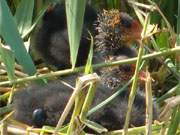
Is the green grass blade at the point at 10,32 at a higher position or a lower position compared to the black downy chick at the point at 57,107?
higher

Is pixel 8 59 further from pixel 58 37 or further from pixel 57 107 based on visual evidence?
pixel 58 37

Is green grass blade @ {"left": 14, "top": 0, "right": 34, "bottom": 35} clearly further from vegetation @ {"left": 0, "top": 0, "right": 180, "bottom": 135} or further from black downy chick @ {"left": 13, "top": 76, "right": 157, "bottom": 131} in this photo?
black downy chick @ {"left": 13, "top": 76, "right": 157, "bottom": 131}

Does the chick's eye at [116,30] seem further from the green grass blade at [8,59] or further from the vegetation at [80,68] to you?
the green grass blade at [8,59]

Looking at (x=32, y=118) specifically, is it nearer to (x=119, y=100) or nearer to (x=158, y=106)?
(x=119, y=100)

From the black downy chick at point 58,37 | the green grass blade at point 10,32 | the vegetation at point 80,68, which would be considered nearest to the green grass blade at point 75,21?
the vegetation at point 80,68

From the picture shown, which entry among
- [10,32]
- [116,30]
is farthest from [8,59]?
[116,30]

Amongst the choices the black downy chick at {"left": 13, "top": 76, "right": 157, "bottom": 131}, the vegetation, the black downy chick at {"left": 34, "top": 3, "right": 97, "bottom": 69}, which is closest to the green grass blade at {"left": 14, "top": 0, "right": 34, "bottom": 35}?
the vegetation

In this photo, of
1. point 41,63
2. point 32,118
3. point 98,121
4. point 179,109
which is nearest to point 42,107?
point 32,118
